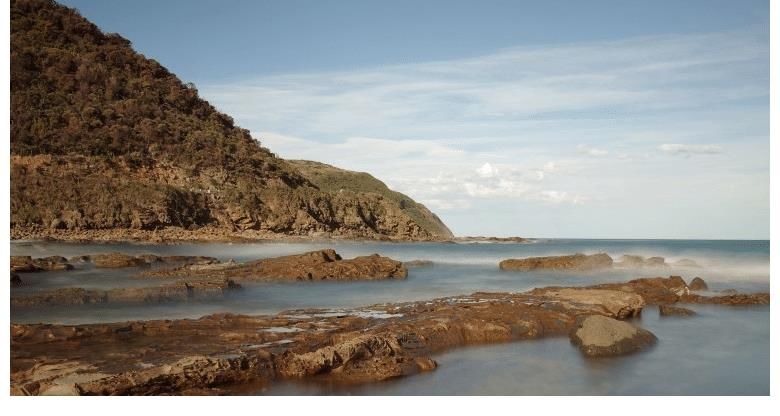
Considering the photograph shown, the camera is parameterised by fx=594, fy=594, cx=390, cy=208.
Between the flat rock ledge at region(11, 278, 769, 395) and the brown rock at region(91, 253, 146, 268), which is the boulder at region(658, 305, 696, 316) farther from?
the brown rock at region(91, 253, 146, 268)

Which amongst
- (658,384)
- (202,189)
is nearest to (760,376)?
(658,384)

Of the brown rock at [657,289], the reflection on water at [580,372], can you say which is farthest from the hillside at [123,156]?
the brown rock at [657,289]

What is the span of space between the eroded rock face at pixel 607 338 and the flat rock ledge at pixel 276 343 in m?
0.02

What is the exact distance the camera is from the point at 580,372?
5.38 metres

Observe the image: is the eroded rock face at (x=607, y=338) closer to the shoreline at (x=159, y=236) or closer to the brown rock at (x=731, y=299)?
the brown rock at (x=731, y=299)

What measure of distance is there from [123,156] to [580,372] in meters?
22.2

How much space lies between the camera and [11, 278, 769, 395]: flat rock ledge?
4.64m

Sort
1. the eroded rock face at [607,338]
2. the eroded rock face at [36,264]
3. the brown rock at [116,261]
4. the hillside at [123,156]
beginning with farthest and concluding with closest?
the hillside at [123,156]
the brown rock at [116,261]
the eroded rock face at [36,264]
the eroded rock face at [607,338]

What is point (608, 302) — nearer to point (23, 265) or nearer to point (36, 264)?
point (23, 265)

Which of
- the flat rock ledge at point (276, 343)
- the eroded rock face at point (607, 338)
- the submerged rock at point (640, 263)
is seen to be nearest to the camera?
the flat rock ledge at point (276, 343)

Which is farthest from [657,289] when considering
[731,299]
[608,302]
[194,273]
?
[194,273]

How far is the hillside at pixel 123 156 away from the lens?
20.0m

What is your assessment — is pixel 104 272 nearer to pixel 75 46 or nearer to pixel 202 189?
pixel 202 189

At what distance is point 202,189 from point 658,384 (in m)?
23.0
